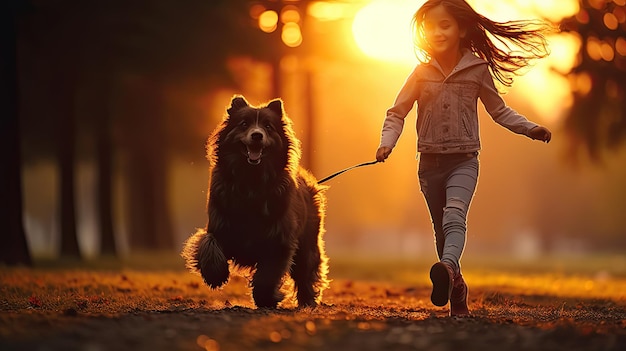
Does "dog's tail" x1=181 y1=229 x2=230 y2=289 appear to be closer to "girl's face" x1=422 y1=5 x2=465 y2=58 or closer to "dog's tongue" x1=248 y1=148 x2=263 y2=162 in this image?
"dog's tongue" x1=248 y1=148 x2=263 y2=162

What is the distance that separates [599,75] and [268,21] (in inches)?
347

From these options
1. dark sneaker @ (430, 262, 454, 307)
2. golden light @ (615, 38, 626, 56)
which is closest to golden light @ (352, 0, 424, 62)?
golden light @ (615, 38, 626, 56)

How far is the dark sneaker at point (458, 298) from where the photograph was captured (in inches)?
327

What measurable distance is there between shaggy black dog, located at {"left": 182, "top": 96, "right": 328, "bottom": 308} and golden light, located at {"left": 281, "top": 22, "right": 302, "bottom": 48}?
55.5 feet

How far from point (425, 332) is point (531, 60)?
13.5 ft

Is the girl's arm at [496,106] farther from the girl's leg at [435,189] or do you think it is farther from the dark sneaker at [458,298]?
the dark sneaker at [458,298]

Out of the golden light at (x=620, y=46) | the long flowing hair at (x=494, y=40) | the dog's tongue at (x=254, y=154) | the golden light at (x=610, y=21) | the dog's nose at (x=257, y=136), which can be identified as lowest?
the dog's tongue at (x=254, y=154)

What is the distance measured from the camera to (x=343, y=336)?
234 inches

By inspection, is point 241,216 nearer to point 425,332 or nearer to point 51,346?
point 425,332

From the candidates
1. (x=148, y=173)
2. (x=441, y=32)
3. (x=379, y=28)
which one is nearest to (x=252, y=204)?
(x=441, y=32)

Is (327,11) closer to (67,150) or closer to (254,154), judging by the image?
(67,150)

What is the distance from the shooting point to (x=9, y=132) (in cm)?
1695

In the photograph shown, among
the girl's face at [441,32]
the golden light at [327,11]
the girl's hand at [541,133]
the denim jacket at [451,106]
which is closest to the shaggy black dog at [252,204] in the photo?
the denim jacket at [451,106]

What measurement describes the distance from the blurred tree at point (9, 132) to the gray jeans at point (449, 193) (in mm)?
9898
